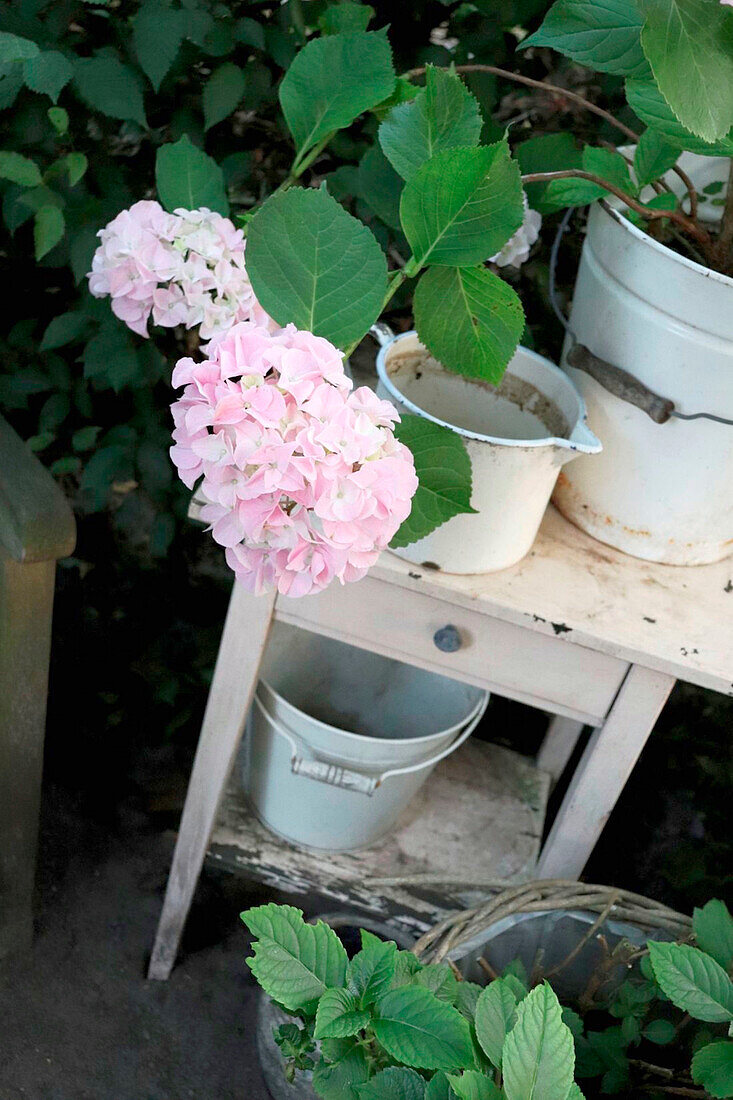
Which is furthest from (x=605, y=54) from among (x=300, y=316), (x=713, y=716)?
(x=713, y=716)

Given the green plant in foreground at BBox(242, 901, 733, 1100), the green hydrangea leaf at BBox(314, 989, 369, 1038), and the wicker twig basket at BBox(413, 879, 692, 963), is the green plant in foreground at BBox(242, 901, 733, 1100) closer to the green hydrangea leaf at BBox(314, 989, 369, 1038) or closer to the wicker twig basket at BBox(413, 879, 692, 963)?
the green hydrangea leaf at BBox(314, 989, 369, 1038)

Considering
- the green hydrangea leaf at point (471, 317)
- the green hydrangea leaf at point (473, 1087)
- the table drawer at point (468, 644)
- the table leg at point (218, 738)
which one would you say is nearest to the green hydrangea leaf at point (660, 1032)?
the table drawer at point (468, 644)

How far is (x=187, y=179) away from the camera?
88cm

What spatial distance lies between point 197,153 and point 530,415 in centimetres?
36

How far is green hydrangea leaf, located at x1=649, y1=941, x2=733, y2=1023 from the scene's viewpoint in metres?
0.75

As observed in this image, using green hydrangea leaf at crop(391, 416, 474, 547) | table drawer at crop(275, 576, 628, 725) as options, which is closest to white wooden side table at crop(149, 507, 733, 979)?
table drawer at crop(275, 576, 628, 725)

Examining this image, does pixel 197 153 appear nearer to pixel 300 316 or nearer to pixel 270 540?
pixel 300 316

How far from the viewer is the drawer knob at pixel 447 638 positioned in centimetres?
93

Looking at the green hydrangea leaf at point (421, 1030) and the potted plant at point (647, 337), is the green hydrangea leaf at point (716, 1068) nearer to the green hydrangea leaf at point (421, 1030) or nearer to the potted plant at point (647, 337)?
the green hydrangea leaf at point (421, 1030)

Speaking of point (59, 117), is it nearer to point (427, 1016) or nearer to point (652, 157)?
point (652, 157)

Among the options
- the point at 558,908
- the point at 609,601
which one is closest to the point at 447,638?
the point at 609,601

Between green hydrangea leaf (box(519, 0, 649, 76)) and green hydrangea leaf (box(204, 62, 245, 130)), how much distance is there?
0.41 m

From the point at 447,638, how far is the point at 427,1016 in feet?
1.13

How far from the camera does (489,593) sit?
881 millimetres
